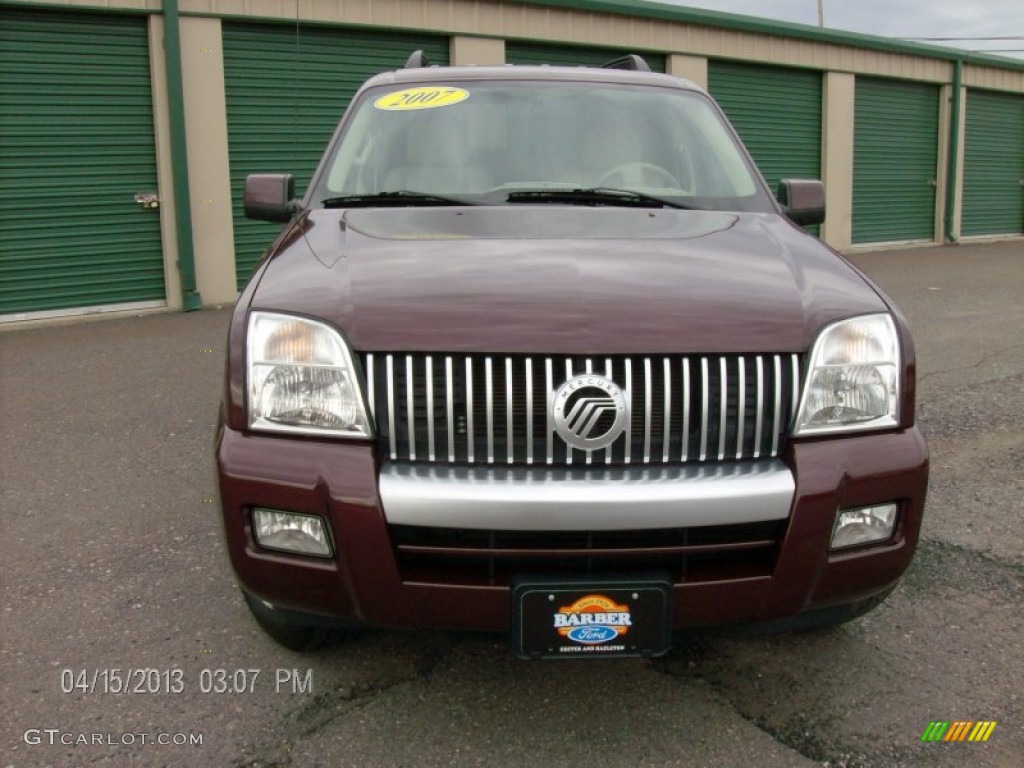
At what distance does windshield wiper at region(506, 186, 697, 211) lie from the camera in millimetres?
3193

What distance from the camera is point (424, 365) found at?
7.13 ft

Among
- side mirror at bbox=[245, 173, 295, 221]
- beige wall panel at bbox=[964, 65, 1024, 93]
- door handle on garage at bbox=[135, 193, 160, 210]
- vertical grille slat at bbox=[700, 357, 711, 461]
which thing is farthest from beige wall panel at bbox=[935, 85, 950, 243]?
vertical grille slat at bbox=[700, 357, 711, 461]

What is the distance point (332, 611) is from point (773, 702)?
4.10 ft

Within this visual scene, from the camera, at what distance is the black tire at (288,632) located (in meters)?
2.58

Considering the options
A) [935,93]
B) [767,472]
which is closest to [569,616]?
[767,472]

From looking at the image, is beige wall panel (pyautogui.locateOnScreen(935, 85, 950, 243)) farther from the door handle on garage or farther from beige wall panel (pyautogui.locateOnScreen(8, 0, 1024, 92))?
the door handle on garage

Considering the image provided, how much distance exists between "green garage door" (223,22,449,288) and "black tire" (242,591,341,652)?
29.1ft

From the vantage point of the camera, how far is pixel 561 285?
2346 mm

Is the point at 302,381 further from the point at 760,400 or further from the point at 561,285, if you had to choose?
the point at 760,400

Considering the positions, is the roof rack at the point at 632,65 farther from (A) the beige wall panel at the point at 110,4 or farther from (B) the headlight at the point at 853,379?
(A) the beige wall panel at the point at 110,4

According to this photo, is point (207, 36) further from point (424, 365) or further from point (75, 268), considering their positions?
point (424, 365)

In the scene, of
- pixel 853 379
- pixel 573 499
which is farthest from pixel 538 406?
pixel 853 379

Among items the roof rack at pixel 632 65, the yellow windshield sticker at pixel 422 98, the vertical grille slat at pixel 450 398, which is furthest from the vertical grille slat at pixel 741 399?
the roof rack at pixel 632 65

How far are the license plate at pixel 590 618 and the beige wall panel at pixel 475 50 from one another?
11.2 metres
